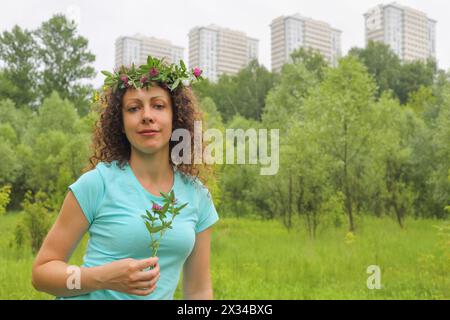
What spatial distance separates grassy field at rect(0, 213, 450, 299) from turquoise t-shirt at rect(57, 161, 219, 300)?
409 centimetres

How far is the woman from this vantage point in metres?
0.99

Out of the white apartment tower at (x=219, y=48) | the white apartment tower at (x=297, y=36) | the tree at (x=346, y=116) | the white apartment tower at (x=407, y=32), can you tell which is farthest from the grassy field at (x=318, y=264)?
the white apartment tower at (x=297, y=36)

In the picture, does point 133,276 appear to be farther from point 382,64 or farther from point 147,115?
point 382,64

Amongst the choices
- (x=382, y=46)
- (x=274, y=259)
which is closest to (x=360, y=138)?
(x=274, y=259)

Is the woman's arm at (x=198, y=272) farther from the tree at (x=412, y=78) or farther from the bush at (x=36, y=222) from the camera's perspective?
the tree at (x=412, y=78)

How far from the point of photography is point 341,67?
8.40 meters

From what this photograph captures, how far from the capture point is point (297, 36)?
98.8 ft

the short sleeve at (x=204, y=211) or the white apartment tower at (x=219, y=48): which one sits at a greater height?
the white apartment tower at (x=219, y=48)

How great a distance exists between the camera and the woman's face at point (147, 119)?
3.33ft

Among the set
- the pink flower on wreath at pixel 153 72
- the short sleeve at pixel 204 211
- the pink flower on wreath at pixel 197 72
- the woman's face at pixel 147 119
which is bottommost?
the short sleeve at pixel 204 211

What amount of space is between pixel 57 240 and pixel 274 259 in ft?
20.1

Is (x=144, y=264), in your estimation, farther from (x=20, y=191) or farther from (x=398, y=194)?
(x=20, y=191)

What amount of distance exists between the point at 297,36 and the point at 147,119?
30.3 meters

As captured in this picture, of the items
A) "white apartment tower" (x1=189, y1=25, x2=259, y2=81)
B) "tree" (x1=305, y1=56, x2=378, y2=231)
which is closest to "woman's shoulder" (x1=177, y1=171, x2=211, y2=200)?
"tree" (x1=305, y1=56, x2=378, y2=231)
